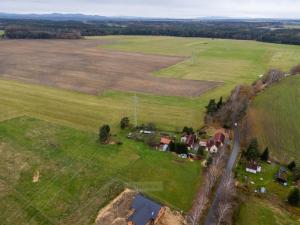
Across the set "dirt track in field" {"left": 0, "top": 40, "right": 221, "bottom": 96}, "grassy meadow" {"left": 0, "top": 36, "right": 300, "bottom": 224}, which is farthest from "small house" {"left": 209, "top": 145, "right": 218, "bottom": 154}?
"dirt track in field" {"left": 0, "top": 40, "right": 221, "bottom": 96}

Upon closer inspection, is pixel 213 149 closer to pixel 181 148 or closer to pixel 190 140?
pixel 190 140

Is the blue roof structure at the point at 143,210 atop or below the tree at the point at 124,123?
below

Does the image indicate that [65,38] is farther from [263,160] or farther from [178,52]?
[263,160]

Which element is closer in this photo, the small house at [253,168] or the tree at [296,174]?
the tree at [296,174]

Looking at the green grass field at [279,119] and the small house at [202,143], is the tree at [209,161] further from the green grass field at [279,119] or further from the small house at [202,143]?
the green grass field at [279,119]

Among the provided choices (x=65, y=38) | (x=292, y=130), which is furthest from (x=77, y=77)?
(x=65, y=38)

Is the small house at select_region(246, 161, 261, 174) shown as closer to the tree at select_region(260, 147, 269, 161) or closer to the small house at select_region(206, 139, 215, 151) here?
the tree at select_region(260, 147, 269, 161)

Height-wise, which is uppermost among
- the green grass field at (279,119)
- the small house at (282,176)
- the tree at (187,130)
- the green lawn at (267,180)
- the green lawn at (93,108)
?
the tree at (187,130)

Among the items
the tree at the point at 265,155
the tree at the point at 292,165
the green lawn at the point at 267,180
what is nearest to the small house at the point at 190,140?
the green lawn at the point at 267,180

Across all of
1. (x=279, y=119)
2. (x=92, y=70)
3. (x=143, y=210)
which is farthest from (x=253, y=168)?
(x=92, y=70)
